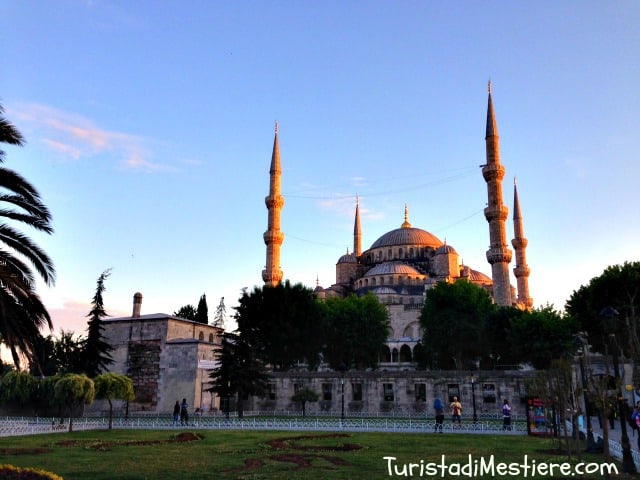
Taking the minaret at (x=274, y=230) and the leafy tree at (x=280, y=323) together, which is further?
the minaret at (x=274, y=230)

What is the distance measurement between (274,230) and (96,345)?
24.4 m

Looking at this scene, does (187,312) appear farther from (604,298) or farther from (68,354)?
(604,298)

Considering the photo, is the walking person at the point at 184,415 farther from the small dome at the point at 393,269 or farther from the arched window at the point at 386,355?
the small dome at the point at 393,269

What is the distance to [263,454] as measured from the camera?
1262 centimetres

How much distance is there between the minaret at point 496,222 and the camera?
46094mm

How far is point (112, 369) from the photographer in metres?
34.9

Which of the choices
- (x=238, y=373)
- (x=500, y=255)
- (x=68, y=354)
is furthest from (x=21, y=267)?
(x=500, y=255)

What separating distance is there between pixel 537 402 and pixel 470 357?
2553 centimetres

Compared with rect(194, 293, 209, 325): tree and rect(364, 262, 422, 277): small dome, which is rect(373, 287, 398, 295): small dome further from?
rect(194, 293, 209, 325): tree

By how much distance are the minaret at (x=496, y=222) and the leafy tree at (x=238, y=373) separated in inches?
980

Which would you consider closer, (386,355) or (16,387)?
(16,387)

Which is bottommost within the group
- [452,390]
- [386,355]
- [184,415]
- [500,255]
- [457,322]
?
[184,415]

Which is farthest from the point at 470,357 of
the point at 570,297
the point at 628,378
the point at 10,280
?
the point at 10,280

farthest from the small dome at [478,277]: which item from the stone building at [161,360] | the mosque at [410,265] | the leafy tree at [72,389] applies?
the leafy tree at [72,389]
